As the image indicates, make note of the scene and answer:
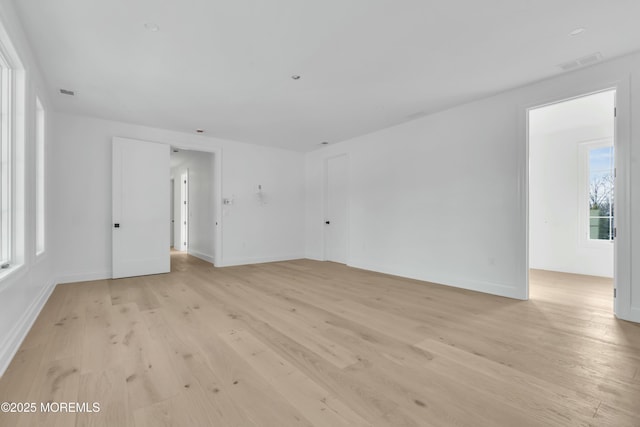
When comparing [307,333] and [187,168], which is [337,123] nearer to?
[307,333]

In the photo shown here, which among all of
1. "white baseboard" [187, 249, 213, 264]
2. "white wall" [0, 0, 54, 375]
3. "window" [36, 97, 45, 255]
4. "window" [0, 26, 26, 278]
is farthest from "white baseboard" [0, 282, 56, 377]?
"white baseboard" [187, 249, 213, 264]

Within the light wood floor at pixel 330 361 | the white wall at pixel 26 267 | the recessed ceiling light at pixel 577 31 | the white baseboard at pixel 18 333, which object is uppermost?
the recessed ceiling light at pixel 577 31

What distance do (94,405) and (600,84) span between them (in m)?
5.11

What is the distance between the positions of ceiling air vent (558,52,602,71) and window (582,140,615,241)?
117 inches

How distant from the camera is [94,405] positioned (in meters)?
1.62

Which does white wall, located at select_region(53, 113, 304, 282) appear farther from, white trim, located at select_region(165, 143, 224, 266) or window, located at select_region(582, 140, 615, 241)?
window, located at select_region(582, 140, 615, 241)

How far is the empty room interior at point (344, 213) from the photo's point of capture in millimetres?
1807

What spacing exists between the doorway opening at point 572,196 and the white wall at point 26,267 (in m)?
5.94

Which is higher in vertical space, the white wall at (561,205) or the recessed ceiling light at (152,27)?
the recessed ceiling light at (152,27)

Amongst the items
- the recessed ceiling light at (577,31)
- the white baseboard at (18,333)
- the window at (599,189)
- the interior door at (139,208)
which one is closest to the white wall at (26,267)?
the white baseboard at (18,333)

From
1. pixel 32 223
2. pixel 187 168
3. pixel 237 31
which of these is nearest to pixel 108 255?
pixel 32 223

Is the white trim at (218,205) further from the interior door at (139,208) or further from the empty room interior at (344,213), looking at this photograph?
the interior door at (139,208)

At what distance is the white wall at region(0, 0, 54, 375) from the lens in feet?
6.95

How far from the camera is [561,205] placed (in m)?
5.67
